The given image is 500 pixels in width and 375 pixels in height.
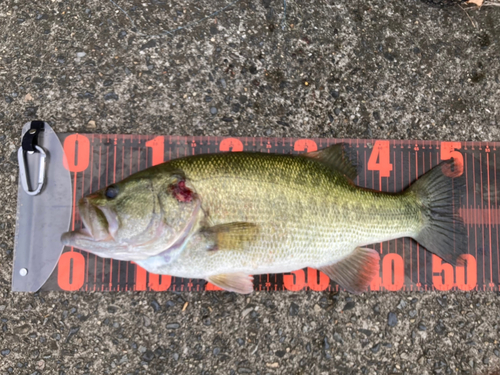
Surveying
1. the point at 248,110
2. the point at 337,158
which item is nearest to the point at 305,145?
the point at 337,158

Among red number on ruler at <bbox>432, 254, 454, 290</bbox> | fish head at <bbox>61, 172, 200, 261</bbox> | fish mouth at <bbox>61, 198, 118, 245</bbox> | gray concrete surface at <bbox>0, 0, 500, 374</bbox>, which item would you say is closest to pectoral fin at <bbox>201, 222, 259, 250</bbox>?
fish head at <bbox>61, 172, 200, 261</bbox>

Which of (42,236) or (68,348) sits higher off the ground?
(42,236)

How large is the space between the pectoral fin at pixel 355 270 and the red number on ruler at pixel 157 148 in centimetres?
141

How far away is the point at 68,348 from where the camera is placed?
7.63ft

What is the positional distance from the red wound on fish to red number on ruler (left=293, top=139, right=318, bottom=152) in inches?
38.3

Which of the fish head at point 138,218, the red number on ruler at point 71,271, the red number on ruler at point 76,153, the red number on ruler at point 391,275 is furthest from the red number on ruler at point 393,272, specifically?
the red number on ruler at point 76,153

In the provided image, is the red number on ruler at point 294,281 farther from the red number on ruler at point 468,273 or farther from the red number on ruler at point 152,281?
the red number on ruler at point 468,273

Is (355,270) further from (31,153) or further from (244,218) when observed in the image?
(31,153)

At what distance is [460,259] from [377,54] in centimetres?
173

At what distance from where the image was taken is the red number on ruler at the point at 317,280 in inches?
97.3

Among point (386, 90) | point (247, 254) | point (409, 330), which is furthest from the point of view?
point (386, 90)

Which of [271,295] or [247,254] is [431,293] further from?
[247,254]

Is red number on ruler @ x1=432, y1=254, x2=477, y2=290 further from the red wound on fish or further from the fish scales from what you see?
the red wound on fish

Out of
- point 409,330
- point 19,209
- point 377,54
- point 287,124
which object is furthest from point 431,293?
point 19,209
